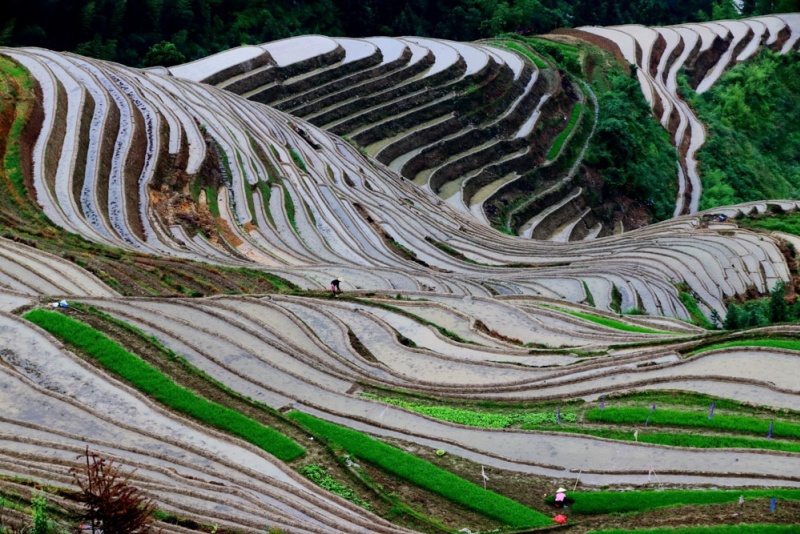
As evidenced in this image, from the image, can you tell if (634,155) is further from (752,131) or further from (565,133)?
(752,131)

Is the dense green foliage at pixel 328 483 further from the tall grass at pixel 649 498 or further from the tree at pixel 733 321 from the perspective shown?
the tree at pixel 733 321

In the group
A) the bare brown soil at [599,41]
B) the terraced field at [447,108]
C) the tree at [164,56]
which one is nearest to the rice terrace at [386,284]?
the terraced field at [447,108]

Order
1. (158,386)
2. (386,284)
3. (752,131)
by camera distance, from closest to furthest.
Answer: (158,386) → (386,284) → (752,131)

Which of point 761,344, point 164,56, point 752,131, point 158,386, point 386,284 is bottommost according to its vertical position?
point 386,284

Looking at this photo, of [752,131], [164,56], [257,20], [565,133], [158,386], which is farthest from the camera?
[257,20]

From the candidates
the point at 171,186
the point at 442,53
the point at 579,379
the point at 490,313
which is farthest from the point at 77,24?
the point at 579,379

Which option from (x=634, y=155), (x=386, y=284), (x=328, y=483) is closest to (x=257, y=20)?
(x=634, y=155)

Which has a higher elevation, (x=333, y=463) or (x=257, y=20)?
(x=257, y=20)

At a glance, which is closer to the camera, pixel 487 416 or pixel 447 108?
pixel 487 416
